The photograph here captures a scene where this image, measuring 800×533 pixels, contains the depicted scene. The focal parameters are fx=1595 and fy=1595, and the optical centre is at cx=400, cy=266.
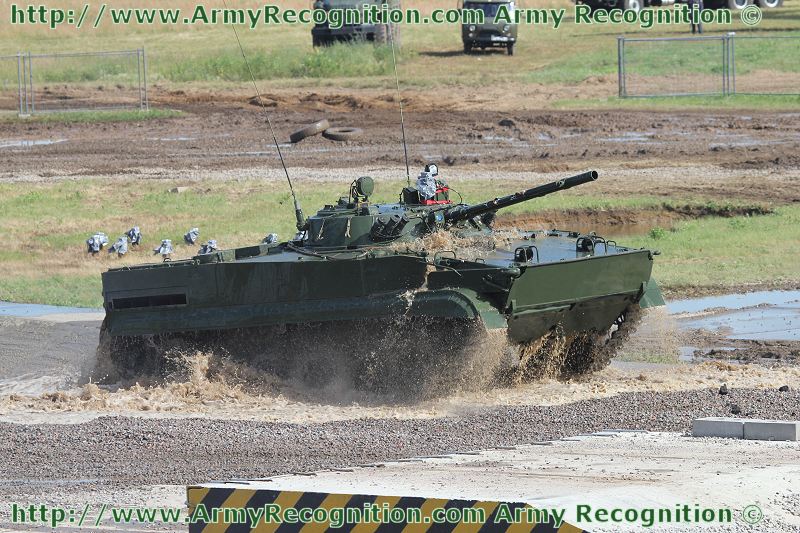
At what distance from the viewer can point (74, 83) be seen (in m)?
42.5

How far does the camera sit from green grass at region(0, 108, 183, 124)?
34.7 m

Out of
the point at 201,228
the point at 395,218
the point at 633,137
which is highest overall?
the point at 395,218

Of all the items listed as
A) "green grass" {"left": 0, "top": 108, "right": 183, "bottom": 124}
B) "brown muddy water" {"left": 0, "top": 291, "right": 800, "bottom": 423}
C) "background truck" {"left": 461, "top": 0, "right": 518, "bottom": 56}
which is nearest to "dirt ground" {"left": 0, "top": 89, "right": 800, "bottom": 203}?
"green grass" {"left": 0, "top": 108, "right": 183, "bottom": 124}

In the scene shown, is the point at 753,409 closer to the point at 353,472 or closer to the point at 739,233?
the point at 353,472

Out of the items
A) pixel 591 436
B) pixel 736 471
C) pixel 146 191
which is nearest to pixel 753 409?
pixel 591 436

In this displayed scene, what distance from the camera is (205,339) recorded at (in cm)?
1510

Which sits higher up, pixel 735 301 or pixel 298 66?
pixel 298 66

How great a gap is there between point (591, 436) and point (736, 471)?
1778 mm

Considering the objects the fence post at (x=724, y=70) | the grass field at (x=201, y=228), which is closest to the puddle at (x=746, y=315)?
the grass field at (x=201, y=228)

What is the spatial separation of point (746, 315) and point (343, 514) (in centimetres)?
953

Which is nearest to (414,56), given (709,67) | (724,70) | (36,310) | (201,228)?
(709,67)

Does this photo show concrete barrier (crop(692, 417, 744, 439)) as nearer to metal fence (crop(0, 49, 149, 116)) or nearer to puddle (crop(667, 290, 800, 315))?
puddle (crop(667, 290, 800, 315))

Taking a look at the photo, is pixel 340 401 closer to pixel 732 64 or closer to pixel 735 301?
pixel 735 301

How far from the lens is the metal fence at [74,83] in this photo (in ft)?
122
